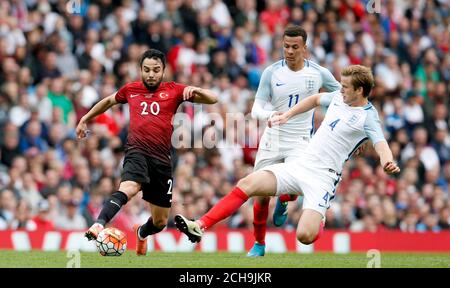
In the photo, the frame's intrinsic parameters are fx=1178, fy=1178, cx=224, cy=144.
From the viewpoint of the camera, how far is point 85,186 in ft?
63.1

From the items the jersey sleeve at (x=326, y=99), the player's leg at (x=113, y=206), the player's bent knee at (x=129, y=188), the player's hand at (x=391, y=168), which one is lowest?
the player's leg at (x=113, y=206)

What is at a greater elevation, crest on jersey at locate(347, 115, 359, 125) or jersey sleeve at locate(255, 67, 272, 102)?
jersey sleeve at locate(255, 67, 272, 102)

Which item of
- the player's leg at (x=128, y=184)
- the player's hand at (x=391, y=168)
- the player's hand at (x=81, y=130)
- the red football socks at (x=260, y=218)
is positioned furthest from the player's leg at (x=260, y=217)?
the player's hand at (x=391, y=168)

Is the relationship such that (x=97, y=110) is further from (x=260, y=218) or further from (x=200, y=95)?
(x=260, y=218)

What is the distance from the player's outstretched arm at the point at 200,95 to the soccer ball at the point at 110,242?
1.86m

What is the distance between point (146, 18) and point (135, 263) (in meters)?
9.94

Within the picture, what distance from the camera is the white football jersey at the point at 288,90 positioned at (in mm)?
14469

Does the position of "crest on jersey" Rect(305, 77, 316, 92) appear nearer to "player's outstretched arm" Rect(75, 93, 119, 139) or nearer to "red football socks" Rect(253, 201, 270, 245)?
"red football socks" Rect(253, 201, 270, 245)

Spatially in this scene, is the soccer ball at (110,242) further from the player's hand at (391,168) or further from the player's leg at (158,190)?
the player's hand at (391,168)

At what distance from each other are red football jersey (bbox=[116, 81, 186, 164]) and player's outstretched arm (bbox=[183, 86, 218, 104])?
0.39 ft

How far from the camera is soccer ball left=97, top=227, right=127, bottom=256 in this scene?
1304cm

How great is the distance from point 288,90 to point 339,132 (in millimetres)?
1710

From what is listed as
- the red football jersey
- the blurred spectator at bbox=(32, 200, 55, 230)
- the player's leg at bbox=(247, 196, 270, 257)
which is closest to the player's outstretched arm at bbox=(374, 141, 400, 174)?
the player's leg at bbox=(247, 196, 270, 257)

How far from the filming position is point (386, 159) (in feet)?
40.1
